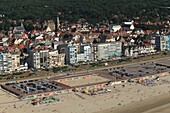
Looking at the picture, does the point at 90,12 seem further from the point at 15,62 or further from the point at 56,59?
the point at 15,62

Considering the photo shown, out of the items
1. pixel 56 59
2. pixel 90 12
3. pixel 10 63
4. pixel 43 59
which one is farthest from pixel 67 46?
pixel 90 12

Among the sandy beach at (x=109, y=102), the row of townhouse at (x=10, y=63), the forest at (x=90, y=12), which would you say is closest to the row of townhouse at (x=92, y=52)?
the row of townhouse at (x=10, y=63)

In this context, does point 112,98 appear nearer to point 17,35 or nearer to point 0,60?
point 0,60

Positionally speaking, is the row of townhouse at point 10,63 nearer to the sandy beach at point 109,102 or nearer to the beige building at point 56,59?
the beige building at point 56,59

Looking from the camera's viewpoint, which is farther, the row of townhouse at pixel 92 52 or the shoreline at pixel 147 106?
the row of townhouse at pixel 92 52

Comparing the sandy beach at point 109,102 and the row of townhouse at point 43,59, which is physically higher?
the row of townhouse at point 43,59

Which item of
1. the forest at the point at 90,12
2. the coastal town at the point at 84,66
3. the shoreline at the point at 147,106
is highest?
the forest at the point at 90,12

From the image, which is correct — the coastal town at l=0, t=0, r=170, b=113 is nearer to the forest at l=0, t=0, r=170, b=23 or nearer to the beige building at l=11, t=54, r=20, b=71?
the beige building at l=11, t=54, r=20, b=71
